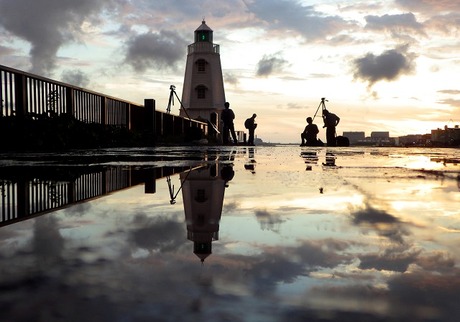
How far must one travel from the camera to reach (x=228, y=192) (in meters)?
3.22

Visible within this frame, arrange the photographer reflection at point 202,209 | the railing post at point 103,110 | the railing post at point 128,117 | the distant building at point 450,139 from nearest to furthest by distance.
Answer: the photographer reflection at point 202,209
the railing post at point 103,110
the railing post at point 128,117
the distant building at point 450,139

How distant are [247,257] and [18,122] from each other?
8.59m

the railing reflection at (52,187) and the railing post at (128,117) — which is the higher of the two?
the railing post at (128,117)

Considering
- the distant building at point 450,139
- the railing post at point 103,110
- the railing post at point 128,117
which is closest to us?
the railing post at point 103,110

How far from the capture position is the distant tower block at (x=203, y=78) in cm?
4612

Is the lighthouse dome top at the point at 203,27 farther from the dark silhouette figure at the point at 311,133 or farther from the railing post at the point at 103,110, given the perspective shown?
the railing post at the point at 103,110

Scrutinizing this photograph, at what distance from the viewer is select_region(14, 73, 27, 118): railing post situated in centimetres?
930

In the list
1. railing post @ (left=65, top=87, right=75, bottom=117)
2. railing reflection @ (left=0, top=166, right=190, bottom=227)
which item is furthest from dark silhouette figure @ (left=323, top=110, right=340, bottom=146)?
railing reflection @ (left=0, top=166, right=190, bottom=227)

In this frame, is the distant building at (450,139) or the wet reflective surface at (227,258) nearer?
the wet reflective surface at (227,258)

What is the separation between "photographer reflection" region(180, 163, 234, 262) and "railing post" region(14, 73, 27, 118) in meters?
6.46

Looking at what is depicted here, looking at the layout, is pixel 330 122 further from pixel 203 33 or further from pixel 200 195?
pixel 203 33

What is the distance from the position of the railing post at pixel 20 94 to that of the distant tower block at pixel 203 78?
36077mm

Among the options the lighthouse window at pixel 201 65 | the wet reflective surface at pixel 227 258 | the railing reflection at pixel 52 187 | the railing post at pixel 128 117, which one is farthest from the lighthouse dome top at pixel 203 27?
the wet reflective surface at pixel 227 258

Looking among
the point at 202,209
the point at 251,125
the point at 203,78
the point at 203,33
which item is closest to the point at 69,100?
the point at 202,209
